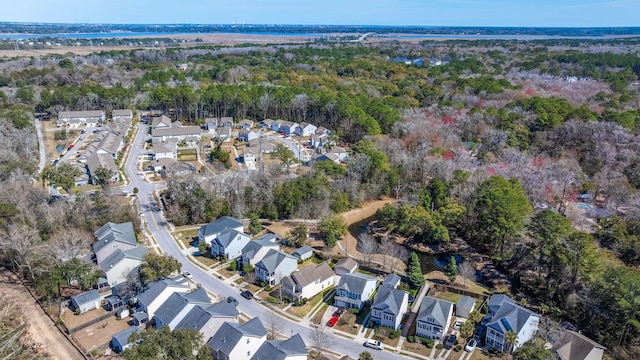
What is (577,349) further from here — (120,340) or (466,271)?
(120,340)

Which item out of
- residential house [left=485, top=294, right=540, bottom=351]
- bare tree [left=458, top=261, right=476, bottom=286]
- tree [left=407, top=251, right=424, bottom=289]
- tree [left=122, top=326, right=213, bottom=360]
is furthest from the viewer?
bare tree [left=458, top=261, right=476, bottom=286]

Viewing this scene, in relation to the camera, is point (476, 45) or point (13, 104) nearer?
point (13, 104)

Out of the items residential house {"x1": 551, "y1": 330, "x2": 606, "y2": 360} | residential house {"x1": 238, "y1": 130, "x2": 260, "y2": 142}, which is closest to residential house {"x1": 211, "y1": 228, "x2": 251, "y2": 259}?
residential house {"x1": 551, "y1": 330, "x2": 606, "y2": 360}

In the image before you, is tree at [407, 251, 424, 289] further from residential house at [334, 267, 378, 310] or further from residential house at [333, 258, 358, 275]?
residential house at [333, 258, 358, 275]

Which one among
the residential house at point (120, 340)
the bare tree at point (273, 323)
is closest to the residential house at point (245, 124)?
the bare tree at point (273, 323)

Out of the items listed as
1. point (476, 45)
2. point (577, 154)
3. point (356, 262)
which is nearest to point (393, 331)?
point (356, 262)

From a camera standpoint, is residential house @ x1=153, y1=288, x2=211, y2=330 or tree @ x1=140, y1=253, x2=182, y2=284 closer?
residential house @ x1=153, y1=288, x2=211, y2=330

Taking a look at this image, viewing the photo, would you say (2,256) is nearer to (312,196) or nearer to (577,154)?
(312,196)

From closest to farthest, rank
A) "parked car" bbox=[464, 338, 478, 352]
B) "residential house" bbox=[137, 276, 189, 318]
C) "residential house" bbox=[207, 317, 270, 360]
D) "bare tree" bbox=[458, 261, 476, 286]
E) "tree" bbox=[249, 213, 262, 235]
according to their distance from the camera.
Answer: "residential house" bbox=[207, 317, 270, 360], "parked car" bbox=[464, 338, 478, 352], "residential house" bbox=[137, 276, 189, 318], "bare tree" bbox=[458, 261, 476, 286], "tree" bbox=[249, 213, 262, 235]
